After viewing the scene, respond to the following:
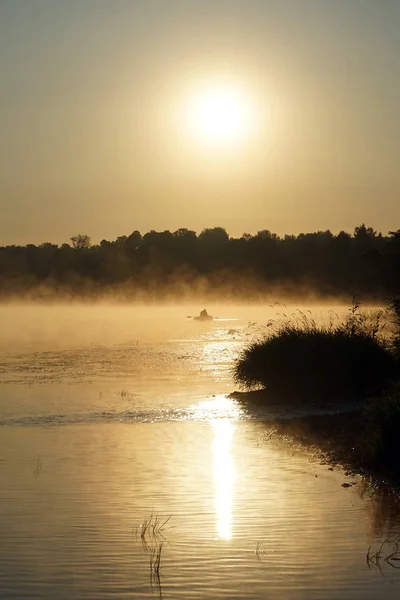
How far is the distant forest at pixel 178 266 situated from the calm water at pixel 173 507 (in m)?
73.8

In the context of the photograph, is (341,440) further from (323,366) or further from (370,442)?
(323,366)

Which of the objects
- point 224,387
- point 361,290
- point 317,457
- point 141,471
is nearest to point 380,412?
point 317,457

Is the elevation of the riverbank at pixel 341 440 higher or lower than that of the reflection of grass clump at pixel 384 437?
lower

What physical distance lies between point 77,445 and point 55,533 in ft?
18.7

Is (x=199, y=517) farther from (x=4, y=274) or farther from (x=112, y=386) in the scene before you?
(x=4, y=274)

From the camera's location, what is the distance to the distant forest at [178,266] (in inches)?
3858

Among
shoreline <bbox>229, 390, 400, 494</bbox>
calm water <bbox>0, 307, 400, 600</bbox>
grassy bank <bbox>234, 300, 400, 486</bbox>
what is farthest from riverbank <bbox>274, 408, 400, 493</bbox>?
grassy bank <bbox>234, 300, 400, 486</bbox>

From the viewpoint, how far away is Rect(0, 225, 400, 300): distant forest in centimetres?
9800

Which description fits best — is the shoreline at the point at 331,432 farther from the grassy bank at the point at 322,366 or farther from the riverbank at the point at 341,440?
the grassy bank at the point at 322,366

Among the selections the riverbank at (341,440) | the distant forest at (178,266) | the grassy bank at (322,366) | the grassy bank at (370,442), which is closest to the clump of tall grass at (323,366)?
the grassy bank at (322,366)

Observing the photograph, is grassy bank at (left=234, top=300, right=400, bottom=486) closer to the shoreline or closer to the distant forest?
the shoreline

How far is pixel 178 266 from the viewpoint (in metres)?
106

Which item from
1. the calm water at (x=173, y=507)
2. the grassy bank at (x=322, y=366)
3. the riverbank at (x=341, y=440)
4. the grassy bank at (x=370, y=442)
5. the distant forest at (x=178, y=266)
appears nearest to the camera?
the calm water at (x=173, y=507)

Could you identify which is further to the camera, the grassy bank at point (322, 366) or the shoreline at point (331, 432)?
the grassy bank at point (322, 366)
